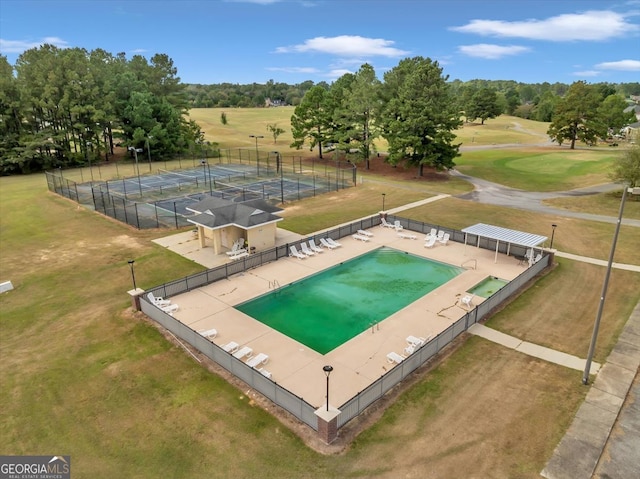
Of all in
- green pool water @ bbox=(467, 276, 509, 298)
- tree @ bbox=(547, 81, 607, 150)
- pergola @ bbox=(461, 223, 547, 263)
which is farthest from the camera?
tree @ bbox=(547, 81, 607, 150)

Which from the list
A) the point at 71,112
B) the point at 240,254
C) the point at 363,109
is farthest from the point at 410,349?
the point at 71,112

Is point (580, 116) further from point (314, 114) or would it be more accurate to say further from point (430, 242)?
point (430, 242)

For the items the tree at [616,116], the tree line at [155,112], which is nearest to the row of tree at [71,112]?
the tree line at [155,112]

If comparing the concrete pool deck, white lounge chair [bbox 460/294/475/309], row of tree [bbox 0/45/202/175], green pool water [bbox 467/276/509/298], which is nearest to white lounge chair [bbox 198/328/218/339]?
the concrete pool deck

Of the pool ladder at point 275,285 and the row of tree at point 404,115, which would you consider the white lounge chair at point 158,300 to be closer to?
the pool ladder at point 275,285

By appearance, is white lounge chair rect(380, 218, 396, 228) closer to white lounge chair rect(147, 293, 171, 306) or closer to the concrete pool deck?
the concrete pool deck

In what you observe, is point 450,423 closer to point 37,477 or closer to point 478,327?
point 478,327
